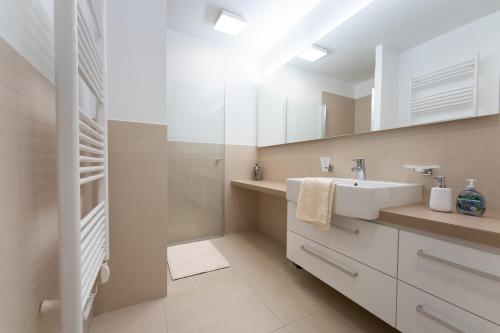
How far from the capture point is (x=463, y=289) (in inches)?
27.2

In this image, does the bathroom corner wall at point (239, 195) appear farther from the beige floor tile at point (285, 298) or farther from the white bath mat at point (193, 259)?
the beige floor tile at point (285, 298)

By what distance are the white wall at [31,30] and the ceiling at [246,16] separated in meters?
1.50

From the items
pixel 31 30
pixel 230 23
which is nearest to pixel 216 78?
pixel 230 23

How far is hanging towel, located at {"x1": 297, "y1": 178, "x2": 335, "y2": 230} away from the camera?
1070 mm

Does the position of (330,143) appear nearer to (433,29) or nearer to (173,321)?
(433,29)

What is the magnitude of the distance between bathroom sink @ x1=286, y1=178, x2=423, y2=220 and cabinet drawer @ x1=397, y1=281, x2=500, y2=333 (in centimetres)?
31

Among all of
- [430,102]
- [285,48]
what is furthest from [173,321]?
[285,48]

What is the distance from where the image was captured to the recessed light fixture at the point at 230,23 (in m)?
1.90

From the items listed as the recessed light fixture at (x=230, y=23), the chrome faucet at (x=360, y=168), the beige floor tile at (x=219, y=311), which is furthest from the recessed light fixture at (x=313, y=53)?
the beige floor tile at (x=219, y=311)

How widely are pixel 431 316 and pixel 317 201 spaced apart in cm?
60

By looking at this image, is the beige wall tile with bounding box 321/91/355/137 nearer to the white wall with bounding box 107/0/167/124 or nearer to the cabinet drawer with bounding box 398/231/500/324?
the cabinet drawer with bounding box 398/231/500/324

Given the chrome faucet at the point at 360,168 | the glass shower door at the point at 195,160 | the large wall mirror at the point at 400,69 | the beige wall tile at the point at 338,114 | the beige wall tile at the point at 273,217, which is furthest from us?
the beige wall tile at the point at 273,217

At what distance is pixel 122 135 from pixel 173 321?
43.5 inches

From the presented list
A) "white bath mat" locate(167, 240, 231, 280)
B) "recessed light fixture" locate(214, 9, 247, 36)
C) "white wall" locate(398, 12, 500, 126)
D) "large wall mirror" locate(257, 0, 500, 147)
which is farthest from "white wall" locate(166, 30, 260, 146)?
"white wall" locate(398, 12, 500, 126)
